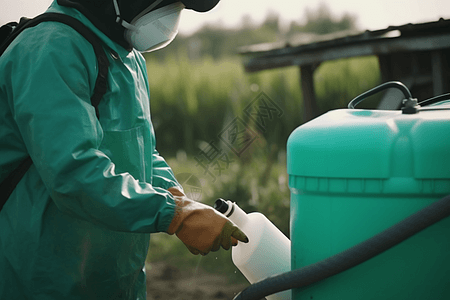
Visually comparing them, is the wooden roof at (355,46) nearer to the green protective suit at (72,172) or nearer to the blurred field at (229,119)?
the blurred field at (229,119)

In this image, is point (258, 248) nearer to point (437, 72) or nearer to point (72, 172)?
point (72, 172)

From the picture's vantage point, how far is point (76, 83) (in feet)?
3.83

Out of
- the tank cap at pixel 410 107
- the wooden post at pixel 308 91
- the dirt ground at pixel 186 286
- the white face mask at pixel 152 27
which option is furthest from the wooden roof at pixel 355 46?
the white face mask at pixel 152 27

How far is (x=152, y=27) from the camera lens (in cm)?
139

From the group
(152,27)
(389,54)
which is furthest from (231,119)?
(152,27)

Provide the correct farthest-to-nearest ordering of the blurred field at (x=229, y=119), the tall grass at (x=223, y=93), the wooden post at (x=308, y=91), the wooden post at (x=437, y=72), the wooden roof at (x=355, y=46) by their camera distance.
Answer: the tall grass at (x=223, y=93)
the wooden post at (x=308, y=91)
the blurred field at (x=229, y=119)
the wooden post at (x=437, y=72)
the wooden roof at (x=355, y=46)

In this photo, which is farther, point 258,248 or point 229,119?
point 229,119

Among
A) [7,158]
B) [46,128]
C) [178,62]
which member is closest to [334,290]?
[46,128]

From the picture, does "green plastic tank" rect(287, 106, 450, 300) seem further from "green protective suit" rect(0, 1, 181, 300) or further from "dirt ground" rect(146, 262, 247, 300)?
"dirt ground" rect(146, 262, 247, 300)

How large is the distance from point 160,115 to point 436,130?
25.6 feet

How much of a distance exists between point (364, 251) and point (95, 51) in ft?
2.81

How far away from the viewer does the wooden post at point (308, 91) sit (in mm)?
4164

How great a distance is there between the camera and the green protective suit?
3.66ft

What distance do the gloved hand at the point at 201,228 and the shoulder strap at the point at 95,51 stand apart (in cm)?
36
